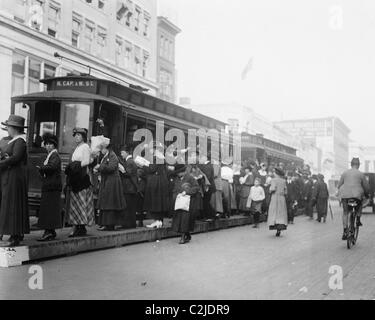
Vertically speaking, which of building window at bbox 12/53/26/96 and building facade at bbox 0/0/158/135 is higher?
building facade at bbox 0/0/158/135

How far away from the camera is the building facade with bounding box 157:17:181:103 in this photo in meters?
48.0

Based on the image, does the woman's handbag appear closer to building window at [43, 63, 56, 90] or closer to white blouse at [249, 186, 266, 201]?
white blouse at [249, 186, 266, 201]

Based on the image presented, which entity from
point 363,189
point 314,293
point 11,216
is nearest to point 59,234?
point 11,216

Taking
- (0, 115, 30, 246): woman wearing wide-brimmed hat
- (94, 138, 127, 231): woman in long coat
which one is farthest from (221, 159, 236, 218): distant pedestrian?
(0, 115, 30, 246): woman wearing wide-brimmed hat

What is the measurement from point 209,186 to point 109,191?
4.49 metres

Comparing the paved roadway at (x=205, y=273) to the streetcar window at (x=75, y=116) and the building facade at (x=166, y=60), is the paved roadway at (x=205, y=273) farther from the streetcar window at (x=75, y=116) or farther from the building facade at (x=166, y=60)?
the building facade at (x=166, y=60)

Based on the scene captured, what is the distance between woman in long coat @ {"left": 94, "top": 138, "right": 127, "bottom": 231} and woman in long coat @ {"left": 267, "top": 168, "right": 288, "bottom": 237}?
442cm

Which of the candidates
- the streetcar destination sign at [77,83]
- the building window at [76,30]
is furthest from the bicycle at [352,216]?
the building window at [76,30]

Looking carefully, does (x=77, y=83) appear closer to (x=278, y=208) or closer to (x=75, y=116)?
(x=75, y=116)

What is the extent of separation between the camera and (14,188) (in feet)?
26.1

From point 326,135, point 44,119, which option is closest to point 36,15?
point 44,119

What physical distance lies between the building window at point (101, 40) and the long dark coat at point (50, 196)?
28.6 metres

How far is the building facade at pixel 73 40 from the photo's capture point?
89.7ft

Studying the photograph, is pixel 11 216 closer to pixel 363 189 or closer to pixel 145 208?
pixel 145 208
